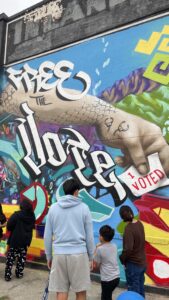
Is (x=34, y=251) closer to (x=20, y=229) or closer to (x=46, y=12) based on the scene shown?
(x=20, y=229)

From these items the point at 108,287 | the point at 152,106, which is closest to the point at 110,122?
the point at 152,106

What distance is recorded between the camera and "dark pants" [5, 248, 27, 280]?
20.7 feet

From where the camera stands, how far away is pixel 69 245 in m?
3.84

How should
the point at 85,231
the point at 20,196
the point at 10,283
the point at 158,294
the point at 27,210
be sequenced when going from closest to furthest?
1. the point at 85,231
2. the point at 158,294
3. the point at 10,283
4. the point at 27,210
5. the point at 20,196

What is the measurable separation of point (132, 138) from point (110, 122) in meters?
0.60

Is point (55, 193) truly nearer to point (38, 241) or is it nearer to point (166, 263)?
point (38, 241)

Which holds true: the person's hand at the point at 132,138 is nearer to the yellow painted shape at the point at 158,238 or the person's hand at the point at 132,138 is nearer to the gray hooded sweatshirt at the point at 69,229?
the yellow painted shape at the point at 158,238

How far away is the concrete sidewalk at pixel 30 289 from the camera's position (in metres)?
5.45

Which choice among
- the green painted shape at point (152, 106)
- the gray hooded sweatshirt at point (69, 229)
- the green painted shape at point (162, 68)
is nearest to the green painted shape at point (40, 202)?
the green painted shape at point (152, 106)

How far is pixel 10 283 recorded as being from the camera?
6.13m

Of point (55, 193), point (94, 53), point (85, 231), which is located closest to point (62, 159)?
point (55, 193)

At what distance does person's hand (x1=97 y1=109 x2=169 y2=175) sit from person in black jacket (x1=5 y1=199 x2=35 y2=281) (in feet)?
6.75

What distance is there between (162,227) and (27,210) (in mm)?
2593

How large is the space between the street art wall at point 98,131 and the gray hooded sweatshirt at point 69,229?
2.35m
